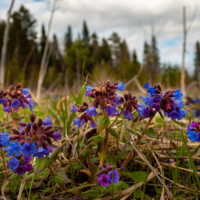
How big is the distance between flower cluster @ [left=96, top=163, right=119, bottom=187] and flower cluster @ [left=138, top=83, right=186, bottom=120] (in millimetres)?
390

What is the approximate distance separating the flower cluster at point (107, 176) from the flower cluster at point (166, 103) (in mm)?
390

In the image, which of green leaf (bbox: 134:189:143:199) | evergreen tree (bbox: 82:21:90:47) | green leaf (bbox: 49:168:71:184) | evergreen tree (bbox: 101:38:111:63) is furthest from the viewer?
evergreen tree (bbox: 82:21:90:47)

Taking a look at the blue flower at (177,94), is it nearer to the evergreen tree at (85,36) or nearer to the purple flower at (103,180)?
the purple flower at (103,180)

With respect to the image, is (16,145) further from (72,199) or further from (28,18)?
(28,18)

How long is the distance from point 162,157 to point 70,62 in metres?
40.1

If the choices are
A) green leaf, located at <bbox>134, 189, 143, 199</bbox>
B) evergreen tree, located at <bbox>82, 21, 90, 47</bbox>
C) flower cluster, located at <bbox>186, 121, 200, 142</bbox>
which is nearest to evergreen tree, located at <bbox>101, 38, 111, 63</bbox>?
evergreen tree, located at <bbox>82, 21, 90, 47</bbox>

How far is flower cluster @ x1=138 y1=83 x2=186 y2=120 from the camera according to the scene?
117 centimetres

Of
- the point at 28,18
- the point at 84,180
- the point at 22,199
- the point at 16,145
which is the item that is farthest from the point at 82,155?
the point at 28,18

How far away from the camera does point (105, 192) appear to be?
1.19 meters

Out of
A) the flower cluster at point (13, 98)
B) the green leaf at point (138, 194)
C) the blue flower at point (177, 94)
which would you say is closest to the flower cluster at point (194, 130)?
the blue flower at point (177, 94)

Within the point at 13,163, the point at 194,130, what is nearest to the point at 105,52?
the point at 194,130

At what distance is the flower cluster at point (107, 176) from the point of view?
1.03m

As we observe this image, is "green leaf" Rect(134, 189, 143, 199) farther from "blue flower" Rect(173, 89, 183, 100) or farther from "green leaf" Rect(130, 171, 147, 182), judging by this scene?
"blue flower" Rect(173, 89, 183, 100)

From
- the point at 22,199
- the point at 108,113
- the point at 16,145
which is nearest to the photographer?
the point at 16,145
